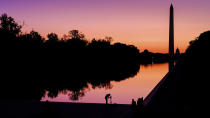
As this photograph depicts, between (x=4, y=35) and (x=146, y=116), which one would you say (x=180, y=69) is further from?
(x=4, y=35)

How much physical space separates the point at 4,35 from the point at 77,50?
32.1 m

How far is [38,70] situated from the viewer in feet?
190

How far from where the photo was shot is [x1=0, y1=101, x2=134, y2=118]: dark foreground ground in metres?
10.4

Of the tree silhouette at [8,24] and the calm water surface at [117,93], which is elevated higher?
the tree silhouette at [8,24]

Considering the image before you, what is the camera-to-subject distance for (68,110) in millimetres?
11477

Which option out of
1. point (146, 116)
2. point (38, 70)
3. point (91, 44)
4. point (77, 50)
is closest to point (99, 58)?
point (91, 44)

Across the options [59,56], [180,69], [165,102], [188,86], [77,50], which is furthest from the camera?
[77,50]

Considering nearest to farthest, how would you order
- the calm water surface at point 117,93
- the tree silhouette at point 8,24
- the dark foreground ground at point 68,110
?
the dark foreground ground at point 68,110, the calm water surface at point 117,93, the tree silhouette at point 8,24

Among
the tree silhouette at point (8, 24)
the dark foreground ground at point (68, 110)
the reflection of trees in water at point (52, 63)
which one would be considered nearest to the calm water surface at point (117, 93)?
the reflection of trees in water at point (52, 63)

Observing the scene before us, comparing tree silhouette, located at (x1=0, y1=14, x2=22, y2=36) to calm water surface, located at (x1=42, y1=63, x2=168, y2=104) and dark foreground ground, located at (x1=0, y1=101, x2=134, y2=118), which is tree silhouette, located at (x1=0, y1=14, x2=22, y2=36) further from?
dark foreground ground, located at (x1=0, y1=101, x2=134, y2=118)

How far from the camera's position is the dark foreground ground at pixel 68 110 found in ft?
34.1

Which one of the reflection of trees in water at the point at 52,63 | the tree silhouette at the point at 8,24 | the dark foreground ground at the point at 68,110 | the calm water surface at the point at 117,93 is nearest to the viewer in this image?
the dark foreground ground at the point at 68,110

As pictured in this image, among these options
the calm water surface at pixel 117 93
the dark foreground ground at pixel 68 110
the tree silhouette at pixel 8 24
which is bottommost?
the calm water surface at pixel 117 93

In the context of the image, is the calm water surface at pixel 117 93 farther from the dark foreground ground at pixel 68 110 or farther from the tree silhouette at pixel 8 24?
the tree silhouette at pixel 8 24
